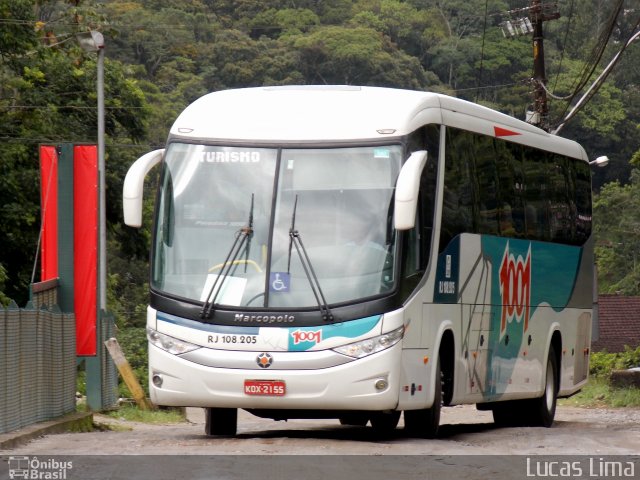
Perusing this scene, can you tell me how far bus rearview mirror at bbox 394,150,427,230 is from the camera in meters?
13.5

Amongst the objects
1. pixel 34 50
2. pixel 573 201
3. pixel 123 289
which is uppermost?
pixel 34 50

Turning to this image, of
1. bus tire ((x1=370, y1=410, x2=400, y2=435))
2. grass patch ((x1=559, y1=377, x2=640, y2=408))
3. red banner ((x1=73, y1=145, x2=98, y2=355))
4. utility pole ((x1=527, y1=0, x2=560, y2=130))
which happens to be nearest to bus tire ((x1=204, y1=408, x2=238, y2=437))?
bus tire ((x1=370, y1=410, x2=400, y2=435))

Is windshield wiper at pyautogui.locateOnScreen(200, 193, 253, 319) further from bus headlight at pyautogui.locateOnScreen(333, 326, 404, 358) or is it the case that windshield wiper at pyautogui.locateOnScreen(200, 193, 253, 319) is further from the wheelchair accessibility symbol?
bus headlight at pyautogui.locateOnScreen(333, 326, 404, 358)

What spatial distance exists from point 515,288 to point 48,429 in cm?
613

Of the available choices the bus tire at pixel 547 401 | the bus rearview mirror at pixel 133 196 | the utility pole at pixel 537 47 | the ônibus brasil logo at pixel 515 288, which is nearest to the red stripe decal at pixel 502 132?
the ônibus brasil logo at pixel 515 288

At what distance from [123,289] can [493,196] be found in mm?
42735

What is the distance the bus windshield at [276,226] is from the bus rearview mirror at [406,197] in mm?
423

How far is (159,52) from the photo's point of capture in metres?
94.8

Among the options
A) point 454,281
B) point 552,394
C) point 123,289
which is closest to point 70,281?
point 454,281

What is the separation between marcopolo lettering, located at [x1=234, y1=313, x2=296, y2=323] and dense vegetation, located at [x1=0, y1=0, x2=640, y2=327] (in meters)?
16.4

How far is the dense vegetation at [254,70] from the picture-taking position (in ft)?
111

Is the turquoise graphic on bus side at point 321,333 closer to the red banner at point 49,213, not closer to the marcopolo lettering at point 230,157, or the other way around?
the marcopolo lettering at point 230,157

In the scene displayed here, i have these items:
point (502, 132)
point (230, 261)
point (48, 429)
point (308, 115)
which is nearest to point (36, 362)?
point (48, 429)

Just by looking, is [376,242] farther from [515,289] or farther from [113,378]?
[113,378]
